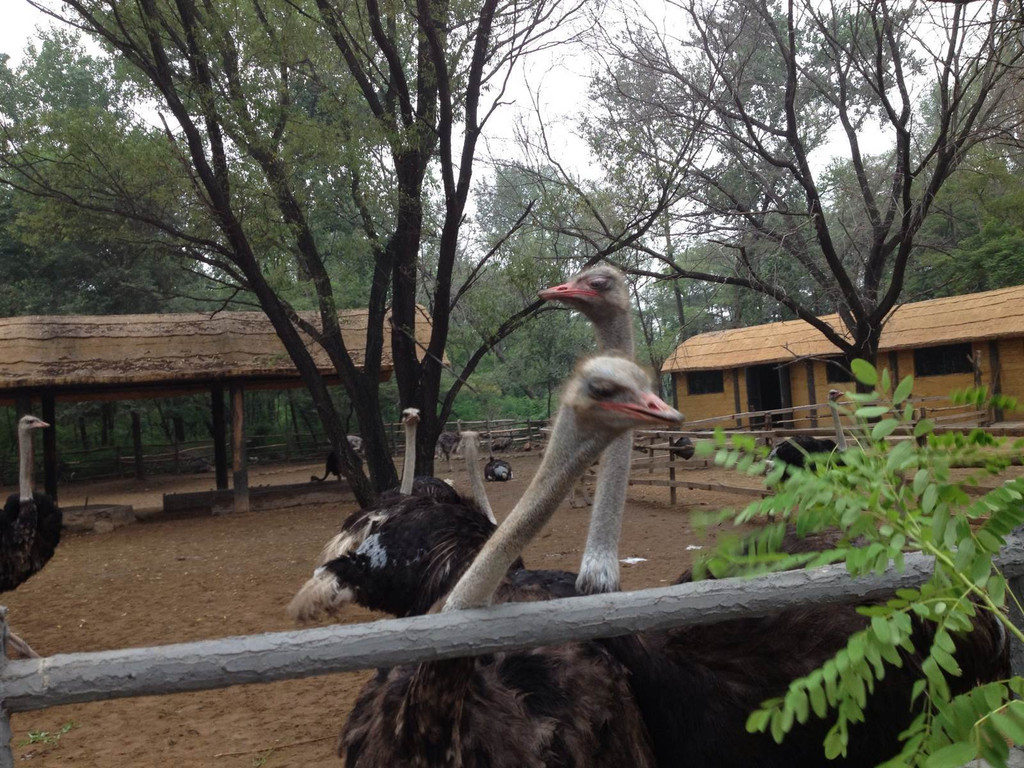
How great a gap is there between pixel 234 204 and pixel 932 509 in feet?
27.9

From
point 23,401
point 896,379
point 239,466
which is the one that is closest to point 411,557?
point 239,466

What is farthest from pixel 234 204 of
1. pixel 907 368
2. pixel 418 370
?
pixel 907 368

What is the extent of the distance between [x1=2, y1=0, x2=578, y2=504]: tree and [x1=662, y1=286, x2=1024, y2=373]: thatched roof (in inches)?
192

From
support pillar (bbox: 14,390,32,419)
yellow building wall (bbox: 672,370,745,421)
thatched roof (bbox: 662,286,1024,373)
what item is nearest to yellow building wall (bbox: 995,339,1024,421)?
thatched roof (bbox: 662,286,1024,373)

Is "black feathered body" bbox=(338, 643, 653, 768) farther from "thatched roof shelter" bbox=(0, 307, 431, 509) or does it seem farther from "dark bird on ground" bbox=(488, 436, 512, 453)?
"dark bird on ground" bbox=(488, 436, 512, 453)

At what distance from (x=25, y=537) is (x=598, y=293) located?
4924 millimetres

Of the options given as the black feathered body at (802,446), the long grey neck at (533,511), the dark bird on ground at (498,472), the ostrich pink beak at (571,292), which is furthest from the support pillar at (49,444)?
the long grey neck at (533,511)

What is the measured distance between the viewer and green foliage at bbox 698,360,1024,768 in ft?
3.42

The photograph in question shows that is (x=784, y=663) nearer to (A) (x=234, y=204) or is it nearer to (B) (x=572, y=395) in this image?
(B) (x=572, y=395)

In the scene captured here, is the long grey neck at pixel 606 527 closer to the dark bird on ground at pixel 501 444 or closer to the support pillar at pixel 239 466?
the support pillar at pixel 239 466

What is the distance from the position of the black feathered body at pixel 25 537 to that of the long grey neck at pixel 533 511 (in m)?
5.37

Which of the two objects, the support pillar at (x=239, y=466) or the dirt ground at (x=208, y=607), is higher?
the support pillar at (x=239, y=466)

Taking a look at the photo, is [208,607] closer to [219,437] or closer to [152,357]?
[152,357]

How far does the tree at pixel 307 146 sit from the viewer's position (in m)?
8.04
